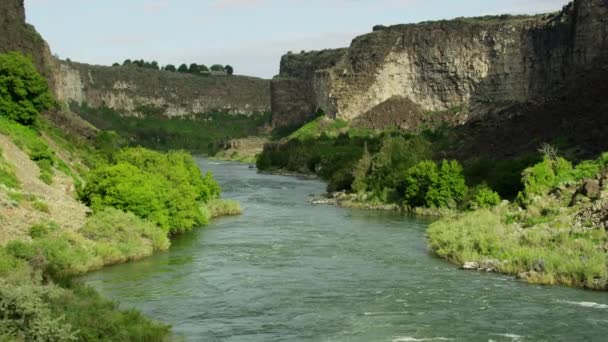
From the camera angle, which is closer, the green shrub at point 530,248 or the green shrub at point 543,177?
the green shrub at point 530,248

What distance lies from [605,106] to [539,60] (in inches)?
2302

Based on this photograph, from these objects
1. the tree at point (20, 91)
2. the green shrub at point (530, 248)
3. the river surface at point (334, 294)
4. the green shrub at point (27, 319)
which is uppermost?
the tree at point (20, 91)

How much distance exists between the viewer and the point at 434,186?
235 feet

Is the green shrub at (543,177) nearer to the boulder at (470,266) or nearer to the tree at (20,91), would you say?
the boulder at (470,266)

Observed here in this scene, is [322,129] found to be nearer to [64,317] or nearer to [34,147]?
[34,147]

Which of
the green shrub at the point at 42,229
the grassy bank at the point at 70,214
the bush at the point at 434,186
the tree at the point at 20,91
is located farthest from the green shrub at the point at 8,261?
the bush at the point at 434,186

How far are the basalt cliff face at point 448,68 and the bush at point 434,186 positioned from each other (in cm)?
6127

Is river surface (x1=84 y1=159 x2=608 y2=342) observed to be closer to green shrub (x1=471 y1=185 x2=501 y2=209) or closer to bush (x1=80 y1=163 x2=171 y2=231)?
Answer: bush (x1=80 y1=163 x2=171 y2=231)

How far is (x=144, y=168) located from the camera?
202 feet

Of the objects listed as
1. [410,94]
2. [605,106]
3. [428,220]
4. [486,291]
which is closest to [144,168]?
[428,220]

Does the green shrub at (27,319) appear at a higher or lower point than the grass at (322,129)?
lower

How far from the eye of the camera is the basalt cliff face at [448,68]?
14162 centimetres

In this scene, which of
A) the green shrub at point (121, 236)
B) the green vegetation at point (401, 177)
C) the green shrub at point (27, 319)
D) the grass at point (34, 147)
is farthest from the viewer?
the green vegetation at point (401, 177)

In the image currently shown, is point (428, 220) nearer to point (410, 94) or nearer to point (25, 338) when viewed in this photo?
point (25, 338)
